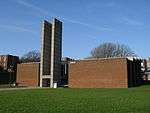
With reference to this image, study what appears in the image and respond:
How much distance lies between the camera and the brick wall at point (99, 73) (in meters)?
64.1

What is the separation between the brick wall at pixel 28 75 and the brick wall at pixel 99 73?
1304 centimetres

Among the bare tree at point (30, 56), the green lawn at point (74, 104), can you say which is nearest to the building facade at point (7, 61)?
the bare tree at point (30, 56)

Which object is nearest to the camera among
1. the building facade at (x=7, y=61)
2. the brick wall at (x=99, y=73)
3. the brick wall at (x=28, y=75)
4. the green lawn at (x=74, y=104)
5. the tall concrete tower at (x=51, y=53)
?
the green lawn at (x=74, y=104)

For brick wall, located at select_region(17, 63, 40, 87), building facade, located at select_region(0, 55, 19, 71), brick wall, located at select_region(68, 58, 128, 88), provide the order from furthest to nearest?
1. building facade, located at select_region(0, 55, 19, 71)
2. brick wall, located at select_region(17, 63, 40, 87)
3. brick wall, located at select_region(68, 58, 128, 88)

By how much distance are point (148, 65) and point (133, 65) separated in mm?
52314

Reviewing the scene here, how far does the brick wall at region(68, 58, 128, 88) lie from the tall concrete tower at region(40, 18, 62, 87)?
6.20 metres

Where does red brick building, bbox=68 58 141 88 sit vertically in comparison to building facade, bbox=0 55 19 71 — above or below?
below

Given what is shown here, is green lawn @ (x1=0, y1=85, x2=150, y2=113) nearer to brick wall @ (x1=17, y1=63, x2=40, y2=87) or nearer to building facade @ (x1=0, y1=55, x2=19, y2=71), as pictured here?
brick wall @ (x1=17, y1=63, x2=40, y2=87)

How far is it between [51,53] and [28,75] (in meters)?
10.9

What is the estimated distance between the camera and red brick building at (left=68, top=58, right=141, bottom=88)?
64125 mm

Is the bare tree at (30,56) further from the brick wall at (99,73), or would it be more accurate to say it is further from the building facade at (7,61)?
the brick wall at (99,73)

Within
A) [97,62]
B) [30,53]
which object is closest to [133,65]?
[97,62]

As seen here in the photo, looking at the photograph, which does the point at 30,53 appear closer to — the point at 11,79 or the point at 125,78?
the point at 11,79

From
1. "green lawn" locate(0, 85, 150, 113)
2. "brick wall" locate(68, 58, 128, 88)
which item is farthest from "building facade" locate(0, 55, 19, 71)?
"green lawn" locate(0, 85, 150, 113)
